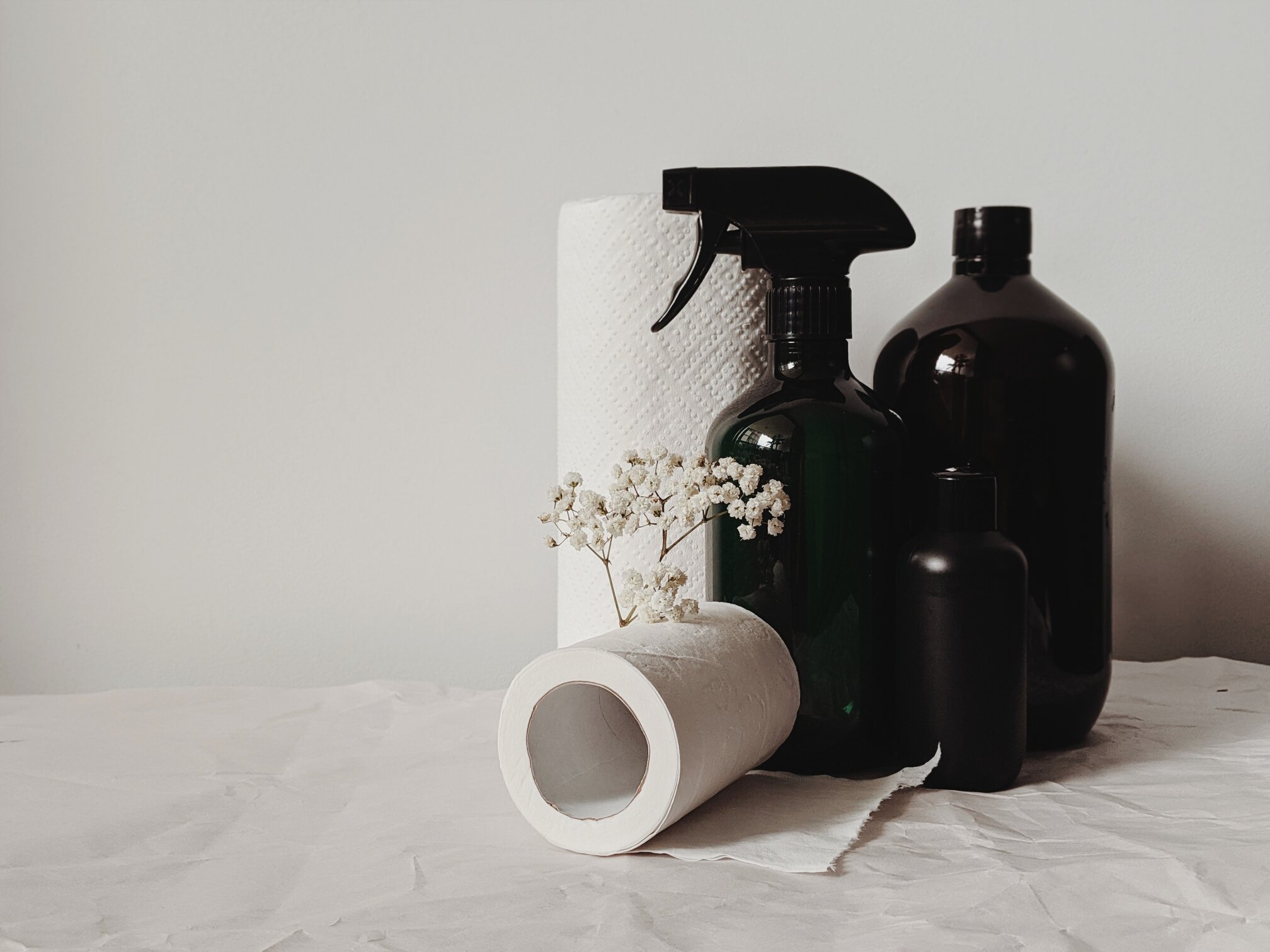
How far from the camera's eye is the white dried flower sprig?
0.50 m

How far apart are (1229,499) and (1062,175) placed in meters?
0.27

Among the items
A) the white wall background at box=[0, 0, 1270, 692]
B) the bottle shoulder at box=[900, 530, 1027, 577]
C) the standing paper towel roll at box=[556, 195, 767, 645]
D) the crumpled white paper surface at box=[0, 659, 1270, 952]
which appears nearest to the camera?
the crumpled white paper surface at box=[0, 659, 1270, 952]

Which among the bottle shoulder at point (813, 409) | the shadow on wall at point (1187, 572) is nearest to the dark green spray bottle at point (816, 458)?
the bottle shoulder at point (813, 409)

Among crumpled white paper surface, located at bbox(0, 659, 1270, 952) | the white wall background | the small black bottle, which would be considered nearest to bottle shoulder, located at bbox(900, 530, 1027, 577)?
the small black bottle

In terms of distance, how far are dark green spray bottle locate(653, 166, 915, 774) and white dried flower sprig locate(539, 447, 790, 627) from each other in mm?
23

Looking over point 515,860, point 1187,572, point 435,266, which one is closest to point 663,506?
point 515,860

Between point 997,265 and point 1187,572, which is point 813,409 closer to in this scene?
point 997,265

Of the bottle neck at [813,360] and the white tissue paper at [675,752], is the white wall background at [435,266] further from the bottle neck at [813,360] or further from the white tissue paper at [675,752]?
the white tissue paper at [675,752]

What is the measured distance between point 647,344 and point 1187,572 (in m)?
0.45

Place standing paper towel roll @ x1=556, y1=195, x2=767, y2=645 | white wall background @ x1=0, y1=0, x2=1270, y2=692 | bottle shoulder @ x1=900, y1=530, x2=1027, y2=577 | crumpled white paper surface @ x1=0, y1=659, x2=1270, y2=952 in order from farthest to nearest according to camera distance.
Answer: white wall background @ x1=0, y1=0, x2=1270, y2=692
standing paper towel roll @ x1=556, y1=195, x2=767, y2=645
bottle shoulder @ x1=900, y1=530, x2=1027, y2=577
crumpled white paper surface @ x1=0, y1=659, x2=1270, y2=952

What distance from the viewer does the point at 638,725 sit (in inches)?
19.6

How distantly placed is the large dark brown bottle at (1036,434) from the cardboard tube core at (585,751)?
0.68 feet

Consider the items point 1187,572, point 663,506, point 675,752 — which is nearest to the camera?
point 675,752

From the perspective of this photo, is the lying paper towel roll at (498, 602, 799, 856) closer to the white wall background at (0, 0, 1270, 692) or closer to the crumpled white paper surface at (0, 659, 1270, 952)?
the crumpled white paper surface at (0, 659, 1270, 952)
